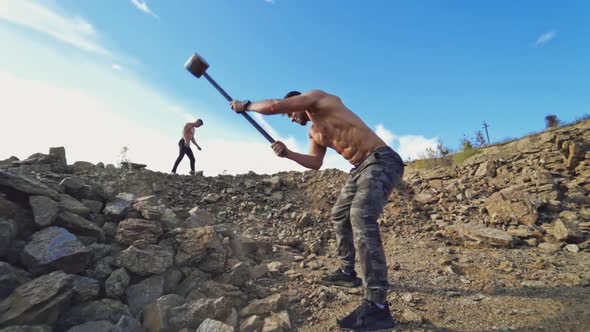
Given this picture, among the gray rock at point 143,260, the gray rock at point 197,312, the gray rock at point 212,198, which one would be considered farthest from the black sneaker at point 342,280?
the gray rock at point 212,198

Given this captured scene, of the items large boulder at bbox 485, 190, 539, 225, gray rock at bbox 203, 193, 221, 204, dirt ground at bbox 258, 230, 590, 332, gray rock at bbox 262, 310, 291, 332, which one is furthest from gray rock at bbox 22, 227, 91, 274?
large boulder at bbox 485, 190, 539, 225

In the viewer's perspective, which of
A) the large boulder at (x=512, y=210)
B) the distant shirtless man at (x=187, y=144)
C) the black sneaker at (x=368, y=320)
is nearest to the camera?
the black sneaker at (x=368, y=320)

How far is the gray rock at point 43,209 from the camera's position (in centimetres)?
276

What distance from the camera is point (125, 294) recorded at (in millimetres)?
2520

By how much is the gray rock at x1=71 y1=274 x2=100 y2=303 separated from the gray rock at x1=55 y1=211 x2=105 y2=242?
→ 68cm

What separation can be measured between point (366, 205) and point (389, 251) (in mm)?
2472

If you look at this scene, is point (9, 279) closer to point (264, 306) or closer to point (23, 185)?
point (23, 185)

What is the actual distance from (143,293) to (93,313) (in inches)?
14.4

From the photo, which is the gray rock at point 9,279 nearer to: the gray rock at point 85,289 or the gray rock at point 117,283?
the gray rock at point 85,289

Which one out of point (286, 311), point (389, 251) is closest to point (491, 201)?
point (389, 251)

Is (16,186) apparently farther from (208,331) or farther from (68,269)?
(208,331)

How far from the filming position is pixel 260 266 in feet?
10.8

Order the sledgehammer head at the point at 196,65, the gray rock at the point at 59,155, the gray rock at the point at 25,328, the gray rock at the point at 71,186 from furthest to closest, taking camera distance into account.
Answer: the gray rock at the point at 59,155 < the sledgehammer head at the point at 196,65 < the gray rock at the point at 71,186 < the gray rock at the point at 25,328

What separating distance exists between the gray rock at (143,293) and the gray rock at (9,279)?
74cm
